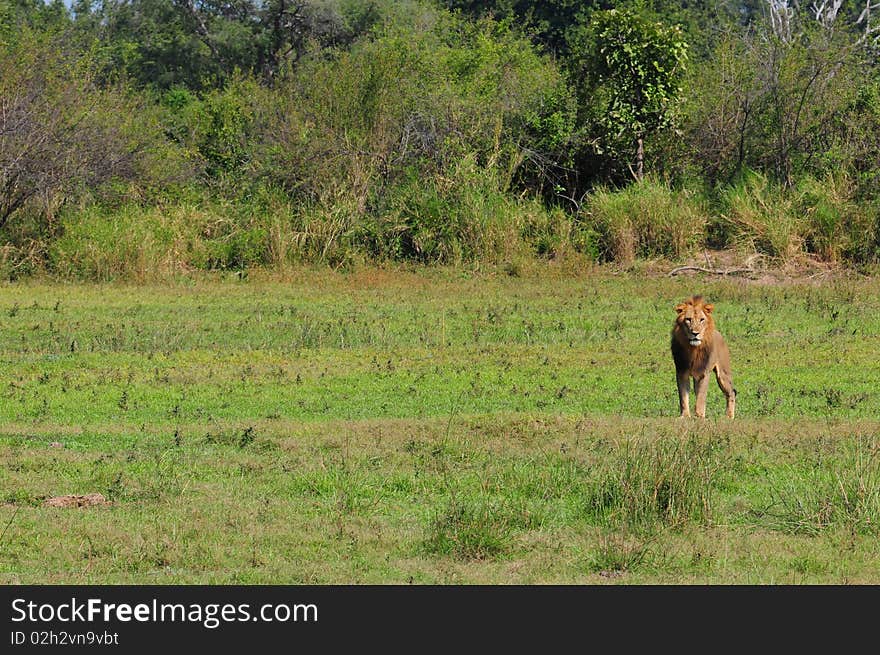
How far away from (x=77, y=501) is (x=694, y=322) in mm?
4691

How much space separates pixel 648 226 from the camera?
73.4ft

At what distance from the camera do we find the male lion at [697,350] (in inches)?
398

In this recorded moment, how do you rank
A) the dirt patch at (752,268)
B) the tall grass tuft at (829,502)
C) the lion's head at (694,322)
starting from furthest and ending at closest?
the dirt patch at (752,268)
the lion's head at (694,322)
the tall grass tuft at (829,502)

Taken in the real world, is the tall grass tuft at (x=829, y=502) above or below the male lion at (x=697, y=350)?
below

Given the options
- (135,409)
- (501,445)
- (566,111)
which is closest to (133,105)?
(566,111)

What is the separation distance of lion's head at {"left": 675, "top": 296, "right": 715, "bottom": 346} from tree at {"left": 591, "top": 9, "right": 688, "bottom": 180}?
13771 millimetres

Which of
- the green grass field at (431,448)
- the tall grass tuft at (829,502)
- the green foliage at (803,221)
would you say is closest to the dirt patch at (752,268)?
the green foliage at (803,221)

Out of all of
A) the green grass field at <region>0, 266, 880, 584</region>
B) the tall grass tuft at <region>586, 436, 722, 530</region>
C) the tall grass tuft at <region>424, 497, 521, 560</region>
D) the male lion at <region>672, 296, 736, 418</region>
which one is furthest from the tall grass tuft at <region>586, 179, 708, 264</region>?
the tall grass tuft at <region>424, 497, 521, 560</region>

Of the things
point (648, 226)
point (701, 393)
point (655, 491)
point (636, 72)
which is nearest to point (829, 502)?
point (655, 491)

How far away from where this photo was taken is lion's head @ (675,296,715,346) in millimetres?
10086

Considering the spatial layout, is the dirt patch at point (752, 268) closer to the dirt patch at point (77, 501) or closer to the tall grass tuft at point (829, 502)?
the tall grass tuft at point (829, 502)

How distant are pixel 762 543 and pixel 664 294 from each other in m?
12.2

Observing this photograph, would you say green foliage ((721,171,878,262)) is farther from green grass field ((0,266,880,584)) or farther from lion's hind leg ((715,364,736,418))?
lion's hind leg ((715,364,736,418))

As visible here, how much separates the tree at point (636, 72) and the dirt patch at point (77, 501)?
17.1 m
